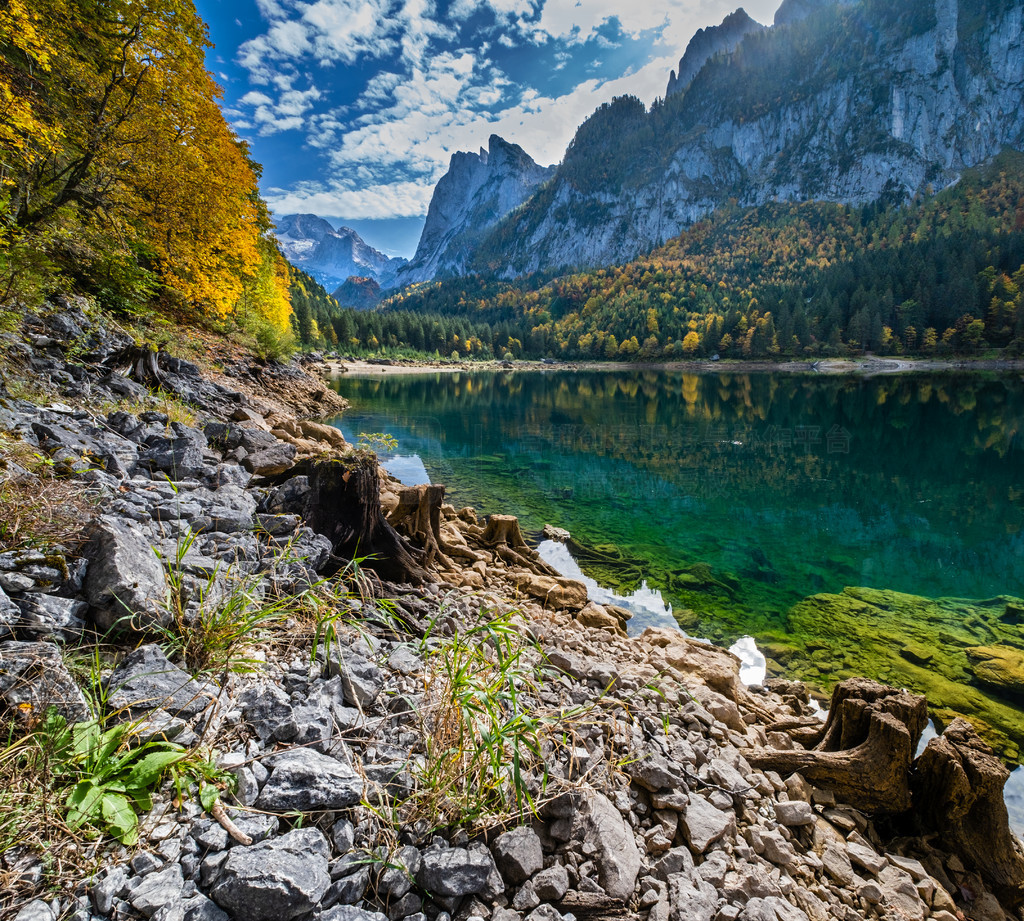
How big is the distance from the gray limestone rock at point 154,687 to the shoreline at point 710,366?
201 ft

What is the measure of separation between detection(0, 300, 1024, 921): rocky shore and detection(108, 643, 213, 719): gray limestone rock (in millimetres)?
12

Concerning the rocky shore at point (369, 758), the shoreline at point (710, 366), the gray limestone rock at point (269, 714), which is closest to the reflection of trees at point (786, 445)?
the rocky shore at point (369, 758)

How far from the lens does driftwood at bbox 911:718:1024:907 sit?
3529mm

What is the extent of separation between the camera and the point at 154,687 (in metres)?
2.33

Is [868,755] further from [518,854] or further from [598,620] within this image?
[598,620]

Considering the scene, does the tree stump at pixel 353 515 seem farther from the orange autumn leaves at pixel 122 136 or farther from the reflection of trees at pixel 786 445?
the reflection of trees at pixel 786 445

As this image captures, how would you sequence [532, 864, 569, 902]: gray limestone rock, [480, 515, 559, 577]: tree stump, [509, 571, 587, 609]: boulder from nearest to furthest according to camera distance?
1. [532, 864, 569, 902]: gray limestone rock
2. [509, 571, 587, 609]: boulder
3. [480, 515, 559, 577]: tree stump

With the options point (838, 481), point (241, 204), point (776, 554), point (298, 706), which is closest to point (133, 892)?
point (298, 706)

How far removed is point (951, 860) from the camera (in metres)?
3.57

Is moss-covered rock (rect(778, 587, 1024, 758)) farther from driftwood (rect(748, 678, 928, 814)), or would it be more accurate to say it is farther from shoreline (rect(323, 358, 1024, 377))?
shoreline (rect(323, 358, 1024, 377))

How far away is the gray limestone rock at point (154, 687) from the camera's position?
224 cm

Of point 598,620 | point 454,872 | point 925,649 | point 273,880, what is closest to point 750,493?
point 925,649

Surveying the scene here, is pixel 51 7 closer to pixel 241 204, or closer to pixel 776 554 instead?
pixel 241 204

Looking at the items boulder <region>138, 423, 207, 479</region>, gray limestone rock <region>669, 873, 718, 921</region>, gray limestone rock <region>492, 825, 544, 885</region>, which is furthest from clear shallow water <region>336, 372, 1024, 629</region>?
boulder <region>138, 423, 207, 479</region>
